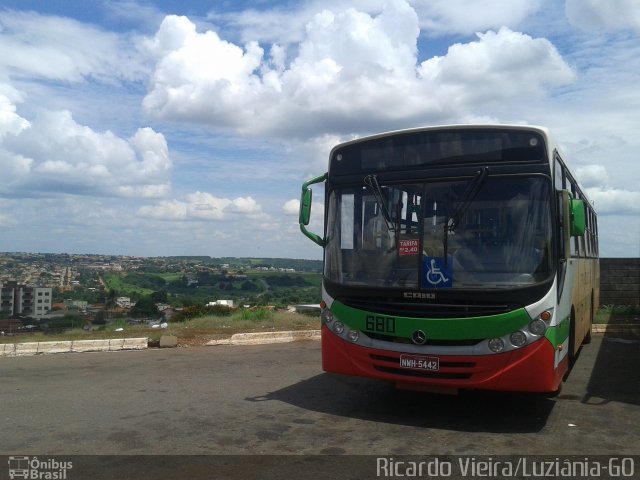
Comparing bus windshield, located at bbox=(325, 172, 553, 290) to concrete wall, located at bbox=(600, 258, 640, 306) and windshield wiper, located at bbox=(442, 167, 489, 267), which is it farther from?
concrete wall, located at bbox=(600, 258, 640, 306)

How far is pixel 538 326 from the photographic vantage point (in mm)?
6359

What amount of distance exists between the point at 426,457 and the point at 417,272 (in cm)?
207

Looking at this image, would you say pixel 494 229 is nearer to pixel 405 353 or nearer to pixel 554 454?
pixel 405 353

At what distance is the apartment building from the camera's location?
17000 mm

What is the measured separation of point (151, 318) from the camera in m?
18.7

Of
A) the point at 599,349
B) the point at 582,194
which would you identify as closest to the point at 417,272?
the point at 582,194

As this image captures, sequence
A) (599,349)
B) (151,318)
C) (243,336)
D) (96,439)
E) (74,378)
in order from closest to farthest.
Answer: (96,439) < (74,378) < (599,349) < (243,336) < (151,318)

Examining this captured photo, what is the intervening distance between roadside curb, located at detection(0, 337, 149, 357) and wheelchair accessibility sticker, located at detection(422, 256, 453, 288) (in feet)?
28.0

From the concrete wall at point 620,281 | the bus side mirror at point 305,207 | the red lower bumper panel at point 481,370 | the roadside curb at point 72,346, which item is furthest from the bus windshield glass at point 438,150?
the concrete wall at point 620,281

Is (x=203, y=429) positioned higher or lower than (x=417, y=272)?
lower

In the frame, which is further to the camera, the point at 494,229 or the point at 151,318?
the point at 151,318

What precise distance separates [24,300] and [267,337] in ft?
25.8

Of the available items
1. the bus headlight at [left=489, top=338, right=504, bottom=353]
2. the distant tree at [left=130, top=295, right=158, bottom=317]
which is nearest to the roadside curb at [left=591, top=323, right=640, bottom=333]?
the bus headlight at [left=489, top=338, right=504, bottom=353]

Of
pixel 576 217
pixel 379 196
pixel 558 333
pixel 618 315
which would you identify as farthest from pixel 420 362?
pixel 618 315
